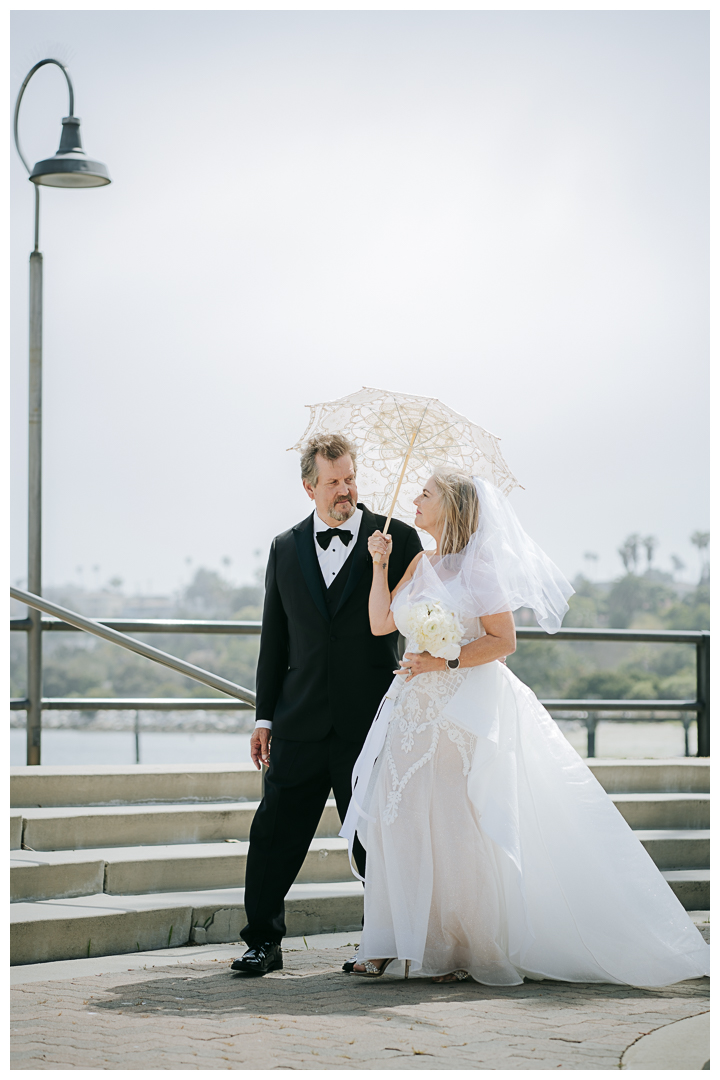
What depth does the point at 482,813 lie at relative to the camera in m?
4.03

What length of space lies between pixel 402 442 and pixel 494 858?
178 cm

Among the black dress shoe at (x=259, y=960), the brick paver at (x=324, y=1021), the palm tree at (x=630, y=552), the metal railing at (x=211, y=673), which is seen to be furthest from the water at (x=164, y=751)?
the palm tree at (x=630, y=552)

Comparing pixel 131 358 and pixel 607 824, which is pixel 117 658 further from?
pixel 607 824

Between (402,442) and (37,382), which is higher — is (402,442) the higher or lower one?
the lower one

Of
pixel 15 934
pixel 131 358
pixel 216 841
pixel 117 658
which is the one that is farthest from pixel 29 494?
pixel 117 658

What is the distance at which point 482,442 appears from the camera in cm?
438


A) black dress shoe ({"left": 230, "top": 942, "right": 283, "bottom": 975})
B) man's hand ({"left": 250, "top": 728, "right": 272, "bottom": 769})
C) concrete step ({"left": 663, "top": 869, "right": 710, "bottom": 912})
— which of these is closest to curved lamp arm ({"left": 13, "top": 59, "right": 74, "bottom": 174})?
→ man's hand ({"left": 250, "top": 728, "right": 272, "bottom": 769})

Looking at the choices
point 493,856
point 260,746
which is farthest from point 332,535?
point 493,856

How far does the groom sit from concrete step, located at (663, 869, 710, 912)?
2.25 m

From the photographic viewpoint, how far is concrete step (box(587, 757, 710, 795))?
675 centimetres

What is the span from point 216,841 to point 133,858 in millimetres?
618

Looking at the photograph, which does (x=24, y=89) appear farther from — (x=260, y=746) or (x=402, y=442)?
(x=260, y=746)

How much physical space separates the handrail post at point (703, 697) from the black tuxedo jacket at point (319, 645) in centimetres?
394

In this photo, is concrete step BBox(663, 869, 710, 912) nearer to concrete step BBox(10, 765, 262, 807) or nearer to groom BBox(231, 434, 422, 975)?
groom BBox(231, 434, 422, 975)
